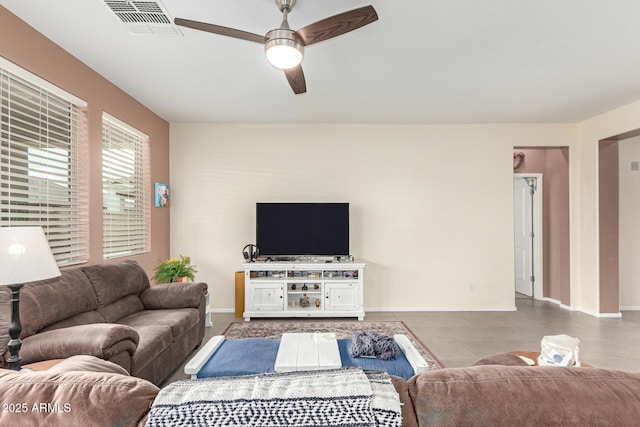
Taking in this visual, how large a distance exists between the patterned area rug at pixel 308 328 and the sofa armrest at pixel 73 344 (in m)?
1.87

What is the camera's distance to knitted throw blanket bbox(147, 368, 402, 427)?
0.76 metres

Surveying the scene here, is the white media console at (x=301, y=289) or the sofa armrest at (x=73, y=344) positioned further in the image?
the white media console at (x=301, y=289)

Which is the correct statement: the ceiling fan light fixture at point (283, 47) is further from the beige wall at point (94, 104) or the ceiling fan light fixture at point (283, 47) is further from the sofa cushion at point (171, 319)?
the sofa cushion at point (171, 319)

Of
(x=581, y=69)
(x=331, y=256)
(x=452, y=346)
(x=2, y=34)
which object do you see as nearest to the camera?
(x=2, y=34)

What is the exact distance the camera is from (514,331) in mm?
4062

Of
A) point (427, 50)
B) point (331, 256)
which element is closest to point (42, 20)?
point (427, 50)

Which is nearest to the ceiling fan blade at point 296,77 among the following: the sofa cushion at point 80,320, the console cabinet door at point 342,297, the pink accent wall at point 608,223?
the sofa cushion at point 80,320

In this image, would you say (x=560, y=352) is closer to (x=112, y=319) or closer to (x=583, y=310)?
(x=112, y=319)

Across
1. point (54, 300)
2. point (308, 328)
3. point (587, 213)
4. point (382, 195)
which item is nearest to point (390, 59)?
point (382, 195)

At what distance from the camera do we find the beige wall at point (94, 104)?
2471 millimetres

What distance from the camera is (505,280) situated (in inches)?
A: 196

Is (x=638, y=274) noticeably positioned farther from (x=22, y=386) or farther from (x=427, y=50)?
(x=22, y=386)

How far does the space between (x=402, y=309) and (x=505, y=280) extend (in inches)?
60.3

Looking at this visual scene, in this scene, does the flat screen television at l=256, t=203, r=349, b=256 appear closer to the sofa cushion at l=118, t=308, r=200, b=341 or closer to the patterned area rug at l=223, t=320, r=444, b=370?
the patterned area rug at l=223, t=320, r=444, b=370
